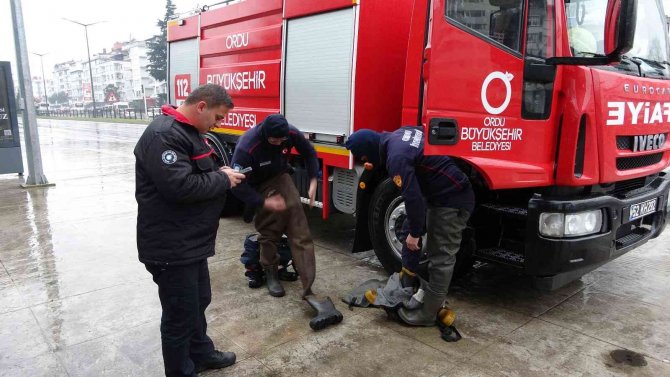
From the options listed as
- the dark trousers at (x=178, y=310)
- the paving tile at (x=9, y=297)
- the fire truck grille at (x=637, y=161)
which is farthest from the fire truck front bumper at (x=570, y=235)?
the paving tile at (x=9, y=297)

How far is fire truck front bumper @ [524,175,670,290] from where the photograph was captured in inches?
125

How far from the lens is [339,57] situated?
443cm

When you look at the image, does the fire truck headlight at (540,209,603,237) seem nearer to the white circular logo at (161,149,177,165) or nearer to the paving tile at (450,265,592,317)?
the paving tile at (450,265,592,317)

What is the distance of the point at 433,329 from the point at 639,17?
280 cm

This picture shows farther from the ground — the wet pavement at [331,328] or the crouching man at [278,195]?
the crouching man at [278,195]

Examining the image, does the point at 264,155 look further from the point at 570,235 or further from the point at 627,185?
the point at 627,185

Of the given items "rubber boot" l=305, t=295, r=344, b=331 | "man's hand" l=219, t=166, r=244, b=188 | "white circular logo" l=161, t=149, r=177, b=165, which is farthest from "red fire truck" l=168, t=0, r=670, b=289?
"white circular logo" l=161, t=149, r=177, b=165

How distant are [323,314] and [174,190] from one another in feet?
5.31

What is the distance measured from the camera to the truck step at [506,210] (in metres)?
3.32

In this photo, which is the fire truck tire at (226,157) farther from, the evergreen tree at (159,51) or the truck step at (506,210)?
the evergreen tree at (159,51)

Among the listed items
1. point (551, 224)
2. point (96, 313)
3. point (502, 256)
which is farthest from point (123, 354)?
point (551, 224)

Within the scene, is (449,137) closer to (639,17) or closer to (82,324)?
(639,17)

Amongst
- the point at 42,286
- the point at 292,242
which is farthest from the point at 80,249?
the point at 292,242

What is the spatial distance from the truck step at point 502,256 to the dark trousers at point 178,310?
2.00m
